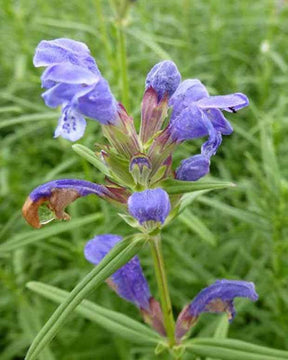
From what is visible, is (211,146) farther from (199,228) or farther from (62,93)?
(199,228)

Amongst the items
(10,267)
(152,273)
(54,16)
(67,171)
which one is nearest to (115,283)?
(10,267)

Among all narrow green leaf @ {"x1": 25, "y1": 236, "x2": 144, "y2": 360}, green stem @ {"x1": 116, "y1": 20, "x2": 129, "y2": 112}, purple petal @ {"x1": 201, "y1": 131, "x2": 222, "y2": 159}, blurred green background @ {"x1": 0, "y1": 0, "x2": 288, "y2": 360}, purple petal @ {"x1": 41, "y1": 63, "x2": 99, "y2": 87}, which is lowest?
blurred green background @ {"x1": 0, "y1": 0, "x2": 288, "y2": 360}

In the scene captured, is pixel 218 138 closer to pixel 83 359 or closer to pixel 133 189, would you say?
pixel 133 189

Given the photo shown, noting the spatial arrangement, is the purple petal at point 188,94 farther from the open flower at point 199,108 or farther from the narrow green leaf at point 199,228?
the narrow green leaf at point 199,228

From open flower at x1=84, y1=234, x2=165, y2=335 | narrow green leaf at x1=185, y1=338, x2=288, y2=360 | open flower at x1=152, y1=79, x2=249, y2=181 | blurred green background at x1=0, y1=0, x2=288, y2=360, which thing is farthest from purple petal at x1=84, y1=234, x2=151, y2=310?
blurred green background at x1=0, y1=0, x2=288, y2=360

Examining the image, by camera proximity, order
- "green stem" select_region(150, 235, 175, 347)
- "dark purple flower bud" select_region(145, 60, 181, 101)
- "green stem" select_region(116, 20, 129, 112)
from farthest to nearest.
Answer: "green stem" select_region(116, 20, 129, 112) → "green stem" select_region(150, 235, 175, 347) → "dark purple flower bud" select_region(145, 60, 181, 101)

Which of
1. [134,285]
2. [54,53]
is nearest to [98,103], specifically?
[54,53]

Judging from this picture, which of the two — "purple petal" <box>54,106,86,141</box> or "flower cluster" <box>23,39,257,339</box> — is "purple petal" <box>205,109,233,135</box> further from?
"purple petal" <box>54,106,86,141</box>
